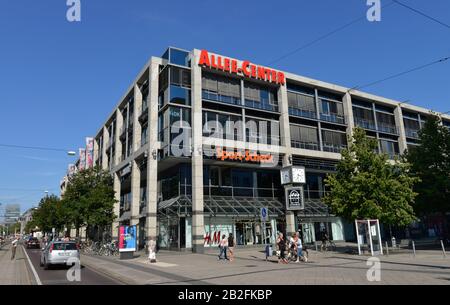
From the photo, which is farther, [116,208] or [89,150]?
[89,150]

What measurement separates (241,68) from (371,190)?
65.0 feet

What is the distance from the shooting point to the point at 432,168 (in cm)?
3325

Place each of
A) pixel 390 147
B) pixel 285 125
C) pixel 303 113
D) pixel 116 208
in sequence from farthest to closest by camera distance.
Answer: pixel 390 147
pixel 116 208
pixel 303 113
pixel 285 125

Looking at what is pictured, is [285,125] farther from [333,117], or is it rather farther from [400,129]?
[400,129]

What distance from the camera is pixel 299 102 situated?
1774 inches

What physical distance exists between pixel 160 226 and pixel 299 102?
22.3 m

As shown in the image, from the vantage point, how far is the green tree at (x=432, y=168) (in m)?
31.9

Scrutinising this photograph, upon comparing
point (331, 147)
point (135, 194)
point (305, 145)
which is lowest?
point (135, 194)

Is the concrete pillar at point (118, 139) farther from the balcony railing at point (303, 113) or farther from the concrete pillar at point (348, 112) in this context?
the concrete pillar at point (348, 112)

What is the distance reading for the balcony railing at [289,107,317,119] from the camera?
43.9 meters

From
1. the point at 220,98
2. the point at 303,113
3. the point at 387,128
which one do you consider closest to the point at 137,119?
the point at 220,98
